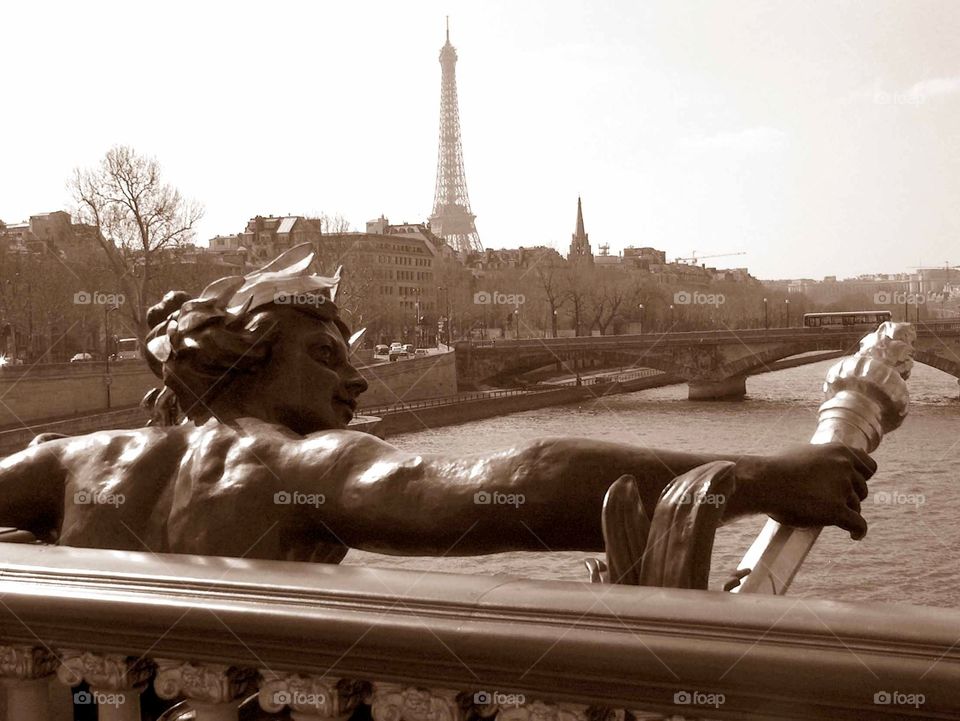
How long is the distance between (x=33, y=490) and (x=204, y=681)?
0.72 meters

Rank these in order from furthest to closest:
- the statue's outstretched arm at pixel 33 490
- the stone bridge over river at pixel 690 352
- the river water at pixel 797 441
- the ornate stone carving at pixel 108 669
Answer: the stone bridge over river at pixel 690 352, the river water at pixel 797 441, the statue's outstretched arm at pixel 33 490, the ornate stone carving at pixel 108 669

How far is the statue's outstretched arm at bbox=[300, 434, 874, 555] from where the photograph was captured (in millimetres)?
1565

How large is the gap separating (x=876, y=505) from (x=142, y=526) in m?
14.6

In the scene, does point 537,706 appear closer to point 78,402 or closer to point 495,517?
point 495,517

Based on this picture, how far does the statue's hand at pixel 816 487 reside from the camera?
159cm

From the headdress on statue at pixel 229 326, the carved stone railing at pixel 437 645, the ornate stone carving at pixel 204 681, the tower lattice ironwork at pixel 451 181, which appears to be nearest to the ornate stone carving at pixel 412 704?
the carved stone railing at pixel 437 645

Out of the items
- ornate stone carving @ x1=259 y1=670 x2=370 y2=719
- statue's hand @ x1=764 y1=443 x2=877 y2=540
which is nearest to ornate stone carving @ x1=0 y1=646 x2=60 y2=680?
ornate stone carving @ x1=259 y1=670 x2=370 y2=719

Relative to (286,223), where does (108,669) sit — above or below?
below

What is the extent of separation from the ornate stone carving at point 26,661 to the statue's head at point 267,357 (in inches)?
21.2

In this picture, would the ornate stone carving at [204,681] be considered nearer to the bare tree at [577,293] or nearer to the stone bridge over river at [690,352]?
the stone bridge over river at [690,352]

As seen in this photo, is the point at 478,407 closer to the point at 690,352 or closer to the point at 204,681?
the point at 690,352

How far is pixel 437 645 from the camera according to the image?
1297 mm

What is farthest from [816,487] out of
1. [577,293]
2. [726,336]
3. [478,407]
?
[577,293]

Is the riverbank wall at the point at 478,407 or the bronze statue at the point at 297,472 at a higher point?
the bronze statue at the point at 297,472
